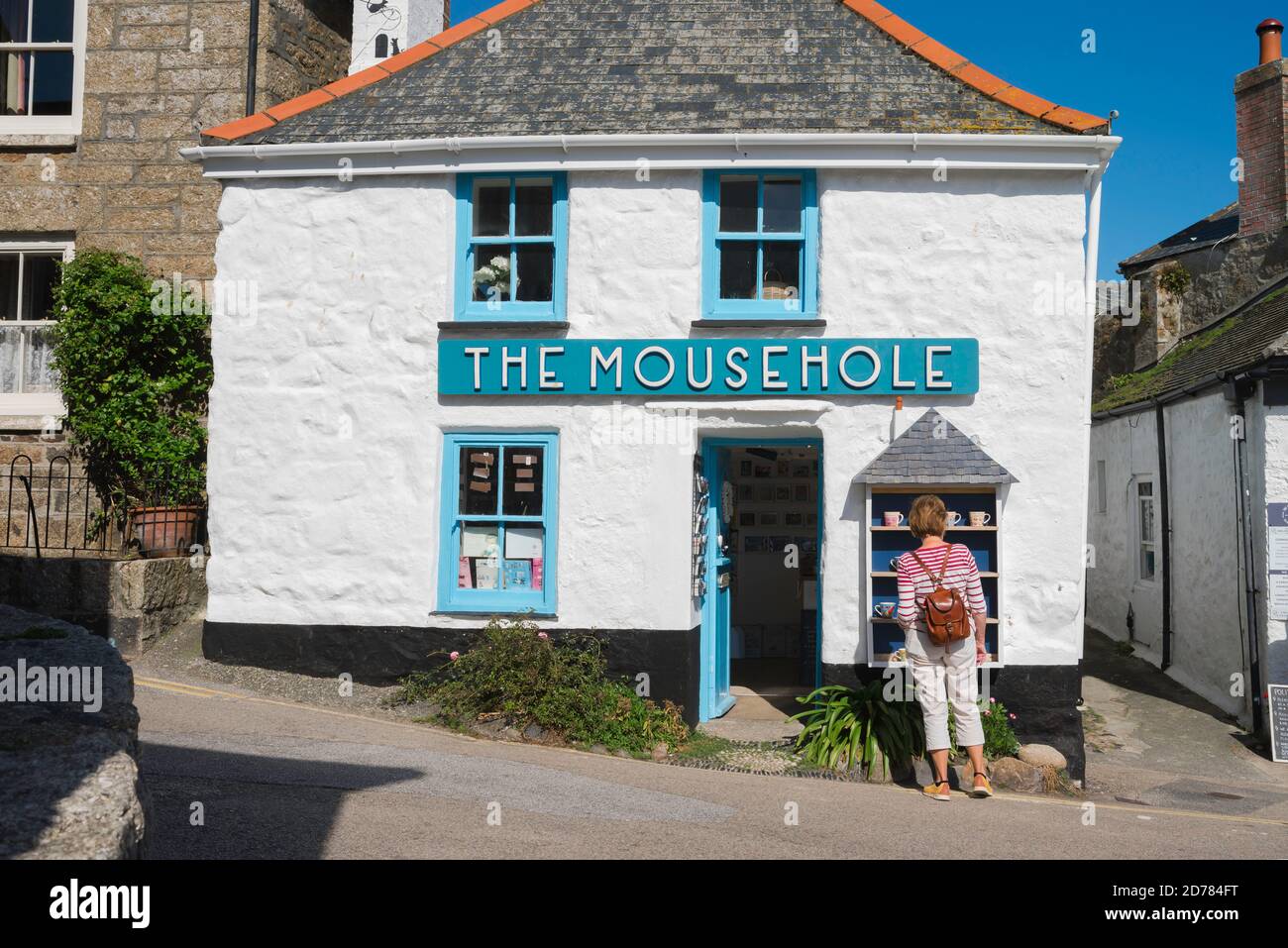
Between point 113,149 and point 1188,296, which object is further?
point 1188,296

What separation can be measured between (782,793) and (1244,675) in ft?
20.3

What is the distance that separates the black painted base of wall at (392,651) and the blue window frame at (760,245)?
2826 mm

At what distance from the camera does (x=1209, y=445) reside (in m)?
12.3

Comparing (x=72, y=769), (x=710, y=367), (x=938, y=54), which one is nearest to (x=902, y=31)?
(x=938, y=54)

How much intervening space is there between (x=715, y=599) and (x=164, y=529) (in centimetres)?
512

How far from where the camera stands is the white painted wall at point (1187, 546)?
11.8 m

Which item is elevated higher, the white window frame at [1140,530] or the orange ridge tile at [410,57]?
the orange ridge tile at [410,57]

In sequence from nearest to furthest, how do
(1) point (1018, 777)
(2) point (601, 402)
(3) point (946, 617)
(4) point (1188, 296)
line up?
(3) point (946, 617), (1) point (1018, 777), (2) point (601, 402), (4) point (1188, 296)

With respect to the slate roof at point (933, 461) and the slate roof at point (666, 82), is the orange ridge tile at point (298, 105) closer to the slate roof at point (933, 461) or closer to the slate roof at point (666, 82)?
the slate roof at point (666, 82)

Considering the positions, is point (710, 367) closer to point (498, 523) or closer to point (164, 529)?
point (498, 523)

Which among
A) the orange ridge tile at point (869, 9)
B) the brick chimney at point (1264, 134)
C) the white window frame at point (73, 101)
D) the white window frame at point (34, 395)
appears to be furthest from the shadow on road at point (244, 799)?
the brick chimney at point (1264, 134)

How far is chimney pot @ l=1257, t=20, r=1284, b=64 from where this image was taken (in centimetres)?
1526

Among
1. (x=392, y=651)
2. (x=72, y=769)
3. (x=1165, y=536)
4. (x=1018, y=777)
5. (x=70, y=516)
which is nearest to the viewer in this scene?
(x=72, y=769)

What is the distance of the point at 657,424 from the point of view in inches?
378
